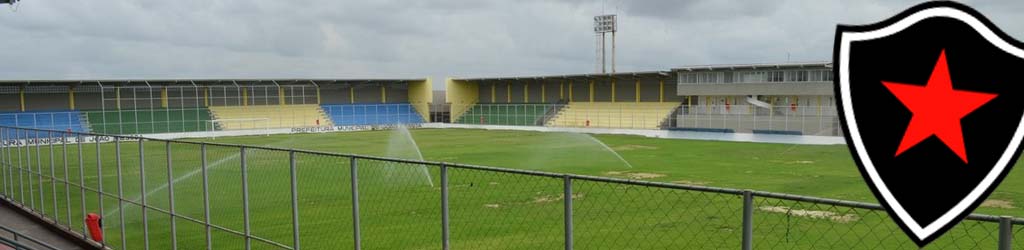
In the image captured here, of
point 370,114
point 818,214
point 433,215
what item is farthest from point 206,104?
point 818,214

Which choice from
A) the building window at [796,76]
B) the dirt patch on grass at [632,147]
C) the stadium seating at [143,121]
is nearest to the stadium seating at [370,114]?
the stadium seating at [143,121]

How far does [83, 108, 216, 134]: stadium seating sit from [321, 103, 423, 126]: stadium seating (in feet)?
48.4

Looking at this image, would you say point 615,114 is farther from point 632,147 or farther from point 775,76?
point 632,147

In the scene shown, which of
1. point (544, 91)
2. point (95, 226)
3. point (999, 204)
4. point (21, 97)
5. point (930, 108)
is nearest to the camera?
point (930, 108)

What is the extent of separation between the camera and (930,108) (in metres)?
2.31

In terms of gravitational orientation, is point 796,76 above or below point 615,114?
above

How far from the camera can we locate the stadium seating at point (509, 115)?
75188mm

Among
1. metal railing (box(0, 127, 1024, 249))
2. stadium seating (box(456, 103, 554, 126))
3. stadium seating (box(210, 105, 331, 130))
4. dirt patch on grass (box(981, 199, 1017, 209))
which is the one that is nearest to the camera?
metal railing (box(0, 127, 1024, 249))

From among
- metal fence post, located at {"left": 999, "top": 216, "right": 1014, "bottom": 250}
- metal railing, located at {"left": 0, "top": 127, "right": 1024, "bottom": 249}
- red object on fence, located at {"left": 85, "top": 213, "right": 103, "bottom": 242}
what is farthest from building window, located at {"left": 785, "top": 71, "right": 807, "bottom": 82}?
metal fence post, located at {"left": 999, "top": 216, "right": 1014, "bottom": 250}

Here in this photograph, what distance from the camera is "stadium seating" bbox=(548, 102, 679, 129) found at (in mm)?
66500

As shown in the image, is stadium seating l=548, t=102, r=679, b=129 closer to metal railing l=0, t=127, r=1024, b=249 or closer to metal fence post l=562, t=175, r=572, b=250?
metal railing l=0, t=127, r=1024, b=249

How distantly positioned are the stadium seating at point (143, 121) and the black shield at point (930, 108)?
69.1 metres

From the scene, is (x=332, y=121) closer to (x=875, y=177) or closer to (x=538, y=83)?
(x=538, y=83)

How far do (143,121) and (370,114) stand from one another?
23.0 m
